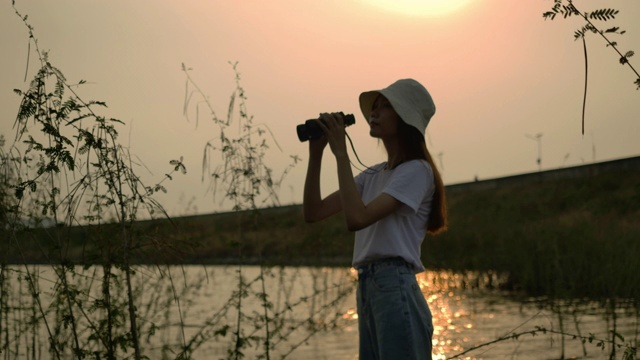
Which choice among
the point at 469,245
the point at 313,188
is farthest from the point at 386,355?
the point at 469,245

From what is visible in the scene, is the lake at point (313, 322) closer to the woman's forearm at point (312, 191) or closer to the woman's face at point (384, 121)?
the woman's forearm at point (312, 191)

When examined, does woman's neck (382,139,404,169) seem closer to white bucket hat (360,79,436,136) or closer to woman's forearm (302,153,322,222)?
white bucket hat (360,79,436,136)

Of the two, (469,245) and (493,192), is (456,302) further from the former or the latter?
(493,192)

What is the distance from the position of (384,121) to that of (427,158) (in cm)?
19

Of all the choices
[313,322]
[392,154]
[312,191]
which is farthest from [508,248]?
[392,154]

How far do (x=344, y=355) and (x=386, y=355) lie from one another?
5699 millimetres

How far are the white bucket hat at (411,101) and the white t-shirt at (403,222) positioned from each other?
0.49ft

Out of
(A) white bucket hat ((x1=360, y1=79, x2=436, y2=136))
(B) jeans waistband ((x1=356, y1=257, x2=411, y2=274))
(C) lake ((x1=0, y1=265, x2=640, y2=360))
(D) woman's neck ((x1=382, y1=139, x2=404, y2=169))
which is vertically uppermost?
(A) white bucket hat ((x1=360, y1=79, x2=436, y2=136))

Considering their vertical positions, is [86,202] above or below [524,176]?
below

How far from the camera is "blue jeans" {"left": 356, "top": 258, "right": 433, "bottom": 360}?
9.05 feet

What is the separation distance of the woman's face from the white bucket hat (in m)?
0.05

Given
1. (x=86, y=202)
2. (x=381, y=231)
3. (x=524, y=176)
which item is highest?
(x=524, y=176)

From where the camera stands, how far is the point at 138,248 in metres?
4.29

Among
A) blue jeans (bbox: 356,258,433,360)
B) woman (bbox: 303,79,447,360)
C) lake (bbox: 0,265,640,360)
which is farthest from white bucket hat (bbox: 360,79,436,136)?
lake (bbox: 0,265,640,360)
